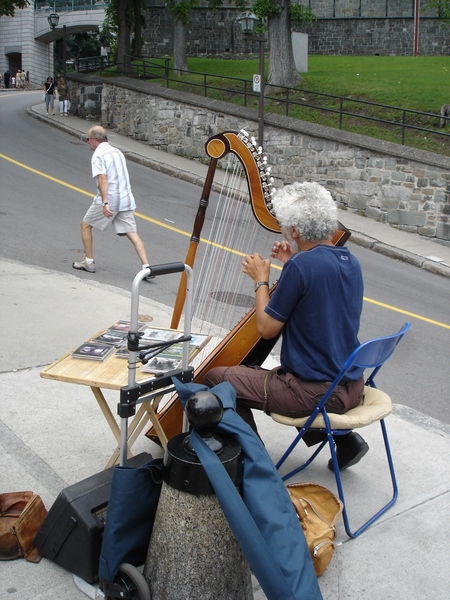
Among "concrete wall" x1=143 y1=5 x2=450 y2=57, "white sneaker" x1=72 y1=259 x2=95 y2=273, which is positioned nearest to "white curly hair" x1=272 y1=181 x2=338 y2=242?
"white sneaker" x1=72 y1=259 x2=95 y2=273

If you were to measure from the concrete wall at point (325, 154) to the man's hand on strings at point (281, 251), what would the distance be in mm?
10819

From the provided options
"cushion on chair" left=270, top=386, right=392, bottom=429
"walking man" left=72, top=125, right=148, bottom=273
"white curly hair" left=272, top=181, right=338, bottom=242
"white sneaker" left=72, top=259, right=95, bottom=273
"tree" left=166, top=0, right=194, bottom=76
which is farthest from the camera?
"tree" left=166, top=0, right=194, bottom=76

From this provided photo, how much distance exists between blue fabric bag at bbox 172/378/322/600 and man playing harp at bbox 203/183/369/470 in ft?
2.43

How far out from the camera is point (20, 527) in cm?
315

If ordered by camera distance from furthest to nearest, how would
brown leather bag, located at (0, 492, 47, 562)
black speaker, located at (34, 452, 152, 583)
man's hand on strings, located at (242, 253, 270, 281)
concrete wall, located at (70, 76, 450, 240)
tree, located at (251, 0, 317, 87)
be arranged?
tree, located at (251, 0, 317, 87) < concrete wall, located at (70, 76, 450, 240) < man's hand on strings, located at (242, 253, 270, 281) < brown leather bag, located at (0, 492, 47, 562) < black speaker, located at (34, 452, 152, 583)

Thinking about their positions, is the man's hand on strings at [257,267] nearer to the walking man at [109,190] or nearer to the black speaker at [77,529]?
the black speaker at [77,529]

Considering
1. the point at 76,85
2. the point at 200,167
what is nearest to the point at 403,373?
the point at 200,167

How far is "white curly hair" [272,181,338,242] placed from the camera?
12.1ft

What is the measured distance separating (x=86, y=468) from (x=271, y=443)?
4.13ft

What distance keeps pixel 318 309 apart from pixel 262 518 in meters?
1.23

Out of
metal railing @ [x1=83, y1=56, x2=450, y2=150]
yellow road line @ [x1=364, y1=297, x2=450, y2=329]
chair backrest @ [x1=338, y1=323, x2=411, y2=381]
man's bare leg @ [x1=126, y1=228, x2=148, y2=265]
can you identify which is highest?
metal railing @ [x1=83, y1=56, x2=450, y2=150]

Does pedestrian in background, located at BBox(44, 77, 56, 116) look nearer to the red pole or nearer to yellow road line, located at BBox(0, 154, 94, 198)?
yellow road line, located at BBox(0, 154, 94, 198)

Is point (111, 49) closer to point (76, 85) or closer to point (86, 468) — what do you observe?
point (76, 85)

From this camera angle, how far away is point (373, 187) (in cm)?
1519
